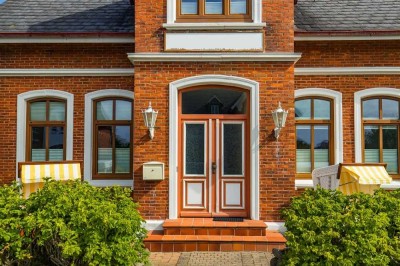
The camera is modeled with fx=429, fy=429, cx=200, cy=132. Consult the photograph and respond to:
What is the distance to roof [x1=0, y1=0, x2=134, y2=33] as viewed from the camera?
Result: 10.6 metres

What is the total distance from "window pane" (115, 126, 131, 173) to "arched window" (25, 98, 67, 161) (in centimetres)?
129

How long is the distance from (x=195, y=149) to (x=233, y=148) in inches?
33.1

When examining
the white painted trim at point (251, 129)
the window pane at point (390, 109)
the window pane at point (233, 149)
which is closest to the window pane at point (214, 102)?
the white painted trim at point (251, 129)

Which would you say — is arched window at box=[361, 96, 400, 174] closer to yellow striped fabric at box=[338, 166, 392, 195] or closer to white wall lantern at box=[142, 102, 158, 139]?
yellow striped fabric at box=[338, 166, 392, 195]

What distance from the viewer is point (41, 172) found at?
345 inches

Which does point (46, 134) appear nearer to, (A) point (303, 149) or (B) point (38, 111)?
(B) point (38, 111)

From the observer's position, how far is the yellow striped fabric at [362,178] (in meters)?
8.51

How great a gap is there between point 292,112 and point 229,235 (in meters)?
2.91

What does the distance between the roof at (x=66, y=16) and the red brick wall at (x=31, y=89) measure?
1215 mm

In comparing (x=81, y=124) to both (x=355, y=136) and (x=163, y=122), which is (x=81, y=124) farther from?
(x=355, y=136)

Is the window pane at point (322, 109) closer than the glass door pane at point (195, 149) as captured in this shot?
No

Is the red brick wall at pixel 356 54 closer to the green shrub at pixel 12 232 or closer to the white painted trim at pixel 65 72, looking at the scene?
the white painted trim at pixel 65 72

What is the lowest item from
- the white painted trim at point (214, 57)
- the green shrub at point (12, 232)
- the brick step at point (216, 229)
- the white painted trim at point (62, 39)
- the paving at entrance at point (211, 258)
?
the paving at entrance at point (211, 258)

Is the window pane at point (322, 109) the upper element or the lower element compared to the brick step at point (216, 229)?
upper
